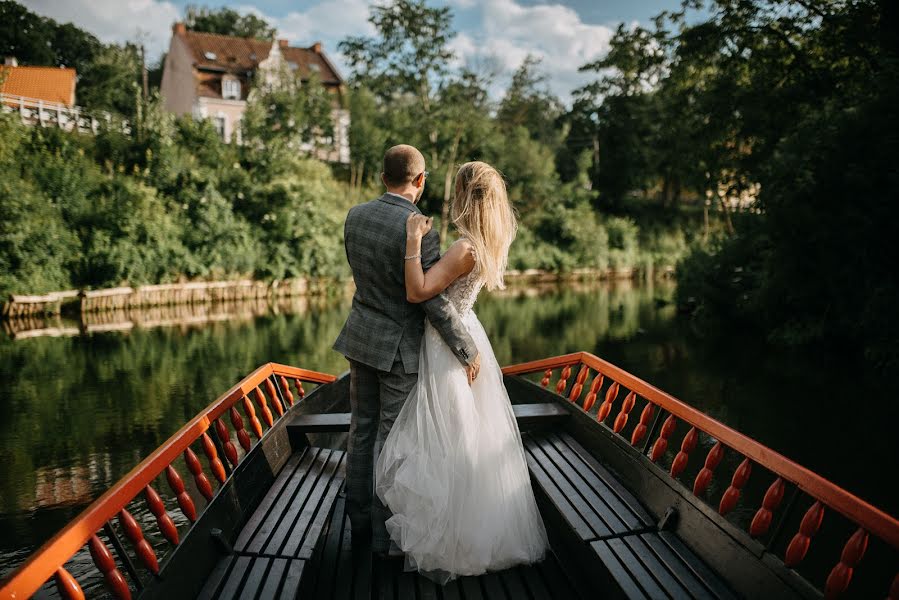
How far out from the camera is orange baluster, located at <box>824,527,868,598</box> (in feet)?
6.22

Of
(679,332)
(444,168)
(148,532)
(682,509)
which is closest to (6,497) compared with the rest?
(148,532)

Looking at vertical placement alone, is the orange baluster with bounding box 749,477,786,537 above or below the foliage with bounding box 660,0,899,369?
below

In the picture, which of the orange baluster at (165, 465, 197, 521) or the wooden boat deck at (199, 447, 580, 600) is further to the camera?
the orange baluster at (165, 465, 197, 521)

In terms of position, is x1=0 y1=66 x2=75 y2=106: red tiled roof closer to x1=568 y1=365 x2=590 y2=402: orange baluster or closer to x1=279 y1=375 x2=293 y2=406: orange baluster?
x1=279 y1=375 x2=293 y2=406: orange baluster

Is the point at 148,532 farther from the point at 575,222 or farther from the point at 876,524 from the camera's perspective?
the point at 575,222

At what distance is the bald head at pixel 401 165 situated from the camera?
2725 millimetres

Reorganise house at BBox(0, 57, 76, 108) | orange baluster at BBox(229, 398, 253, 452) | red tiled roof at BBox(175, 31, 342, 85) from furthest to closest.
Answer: red tiled roof at BBox(175, 31, 342, 85), house at BBox(0, 57, 76, 108), orange baluster at BBox(229, 398, 253, 452)

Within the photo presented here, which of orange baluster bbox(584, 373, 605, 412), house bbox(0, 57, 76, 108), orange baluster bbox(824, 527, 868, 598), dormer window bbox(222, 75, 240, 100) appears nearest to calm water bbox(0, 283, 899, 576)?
orange baluster bbox(584, 373, 605, 412)

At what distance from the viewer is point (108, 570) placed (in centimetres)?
193

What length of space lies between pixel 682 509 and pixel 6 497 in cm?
548

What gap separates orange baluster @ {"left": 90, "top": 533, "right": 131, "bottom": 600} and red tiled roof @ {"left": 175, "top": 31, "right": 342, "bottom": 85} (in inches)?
1325

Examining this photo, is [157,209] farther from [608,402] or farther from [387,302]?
[387,302]

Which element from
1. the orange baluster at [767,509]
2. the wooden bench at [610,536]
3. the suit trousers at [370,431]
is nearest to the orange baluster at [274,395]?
the suit trousers at [370,431]

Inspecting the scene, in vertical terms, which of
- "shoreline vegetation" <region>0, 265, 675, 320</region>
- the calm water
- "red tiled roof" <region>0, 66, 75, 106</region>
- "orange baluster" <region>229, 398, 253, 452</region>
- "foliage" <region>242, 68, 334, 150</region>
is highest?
"red tiled roof" <region>0, 66, 75, 106</region>
